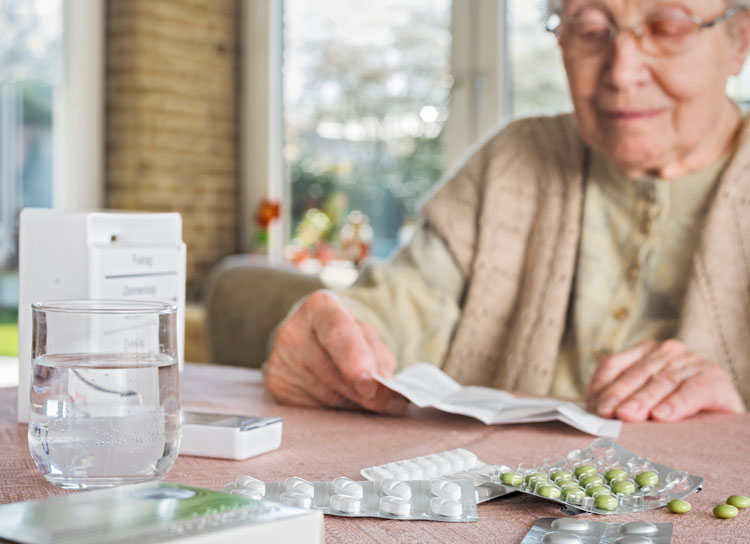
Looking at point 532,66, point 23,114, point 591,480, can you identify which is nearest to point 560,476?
point 591,480

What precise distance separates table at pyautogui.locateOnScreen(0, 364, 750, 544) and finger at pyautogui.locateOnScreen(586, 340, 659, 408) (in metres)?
0.08

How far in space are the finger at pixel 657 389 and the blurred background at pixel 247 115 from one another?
2.28 m

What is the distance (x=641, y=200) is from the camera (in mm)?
1474

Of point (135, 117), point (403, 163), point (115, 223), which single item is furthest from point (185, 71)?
point (115, 223)

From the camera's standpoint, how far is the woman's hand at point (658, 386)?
95 centimetres

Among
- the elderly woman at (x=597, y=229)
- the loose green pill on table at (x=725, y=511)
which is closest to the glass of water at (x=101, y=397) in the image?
the loose green pill on table at (x=725, y=511)

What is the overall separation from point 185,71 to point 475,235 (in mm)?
2386

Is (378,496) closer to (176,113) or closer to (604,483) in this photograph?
(604,483)

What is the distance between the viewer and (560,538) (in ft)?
1.59

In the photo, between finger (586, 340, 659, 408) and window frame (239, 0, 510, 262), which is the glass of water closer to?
finger (586, 340, 659, 408)

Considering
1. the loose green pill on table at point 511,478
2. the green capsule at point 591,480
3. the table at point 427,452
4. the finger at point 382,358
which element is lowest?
the table at point 427,452

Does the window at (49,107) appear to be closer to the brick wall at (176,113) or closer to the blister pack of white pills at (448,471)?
the brick wall at (176,113)

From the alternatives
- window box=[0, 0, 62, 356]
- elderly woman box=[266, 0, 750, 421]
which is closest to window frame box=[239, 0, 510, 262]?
window box=[0, 0, 62, 356]

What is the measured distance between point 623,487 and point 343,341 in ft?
1.45
